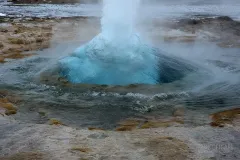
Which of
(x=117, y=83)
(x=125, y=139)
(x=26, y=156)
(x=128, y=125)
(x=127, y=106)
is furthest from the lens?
(x=117, y=83)

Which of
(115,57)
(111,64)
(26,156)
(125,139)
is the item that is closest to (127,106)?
(125,139)

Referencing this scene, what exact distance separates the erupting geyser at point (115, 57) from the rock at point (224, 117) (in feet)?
9.53

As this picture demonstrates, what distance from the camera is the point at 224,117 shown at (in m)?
8.36

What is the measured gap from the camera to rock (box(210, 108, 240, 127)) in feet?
26.0

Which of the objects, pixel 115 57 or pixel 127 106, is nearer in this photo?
pixel 127 106

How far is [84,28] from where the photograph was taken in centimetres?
2528

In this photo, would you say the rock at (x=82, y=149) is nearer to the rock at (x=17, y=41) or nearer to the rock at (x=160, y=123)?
the rock at (x=160, y=123)

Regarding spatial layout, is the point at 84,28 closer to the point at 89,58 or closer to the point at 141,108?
the point at 89,58

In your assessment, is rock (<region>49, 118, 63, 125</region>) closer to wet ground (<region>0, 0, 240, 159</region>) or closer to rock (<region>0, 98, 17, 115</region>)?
wet ground (<region>0, 0, 240, 159</region>)

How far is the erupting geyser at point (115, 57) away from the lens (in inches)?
436

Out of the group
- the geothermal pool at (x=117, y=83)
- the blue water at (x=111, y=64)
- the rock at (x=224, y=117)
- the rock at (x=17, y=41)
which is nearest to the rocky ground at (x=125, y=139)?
the rock at (x=224, y=117)

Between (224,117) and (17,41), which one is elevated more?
(224,117)

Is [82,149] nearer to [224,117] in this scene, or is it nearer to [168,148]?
[168,148]

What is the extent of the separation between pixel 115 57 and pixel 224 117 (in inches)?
171
